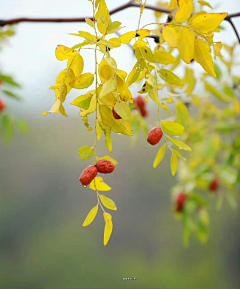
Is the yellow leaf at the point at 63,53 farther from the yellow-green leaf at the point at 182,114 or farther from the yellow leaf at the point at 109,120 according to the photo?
the yellow-green leaf at the point at 182,114

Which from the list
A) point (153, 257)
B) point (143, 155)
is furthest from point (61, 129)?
point (153, 257)

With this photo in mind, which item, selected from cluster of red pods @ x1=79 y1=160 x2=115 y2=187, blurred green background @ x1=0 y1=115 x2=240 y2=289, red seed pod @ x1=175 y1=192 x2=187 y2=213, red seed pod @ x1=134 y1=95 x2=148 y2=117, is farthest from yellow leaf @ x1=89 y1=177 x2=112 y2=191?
blurred green background @ x1=0 y1=115 x2=240 y2=289

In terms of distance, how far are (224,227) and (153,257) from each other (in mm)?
613

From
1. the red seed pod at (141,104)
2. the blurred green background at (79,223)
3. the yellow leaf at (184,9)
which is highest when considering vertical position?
the red seed pod at (141,104)

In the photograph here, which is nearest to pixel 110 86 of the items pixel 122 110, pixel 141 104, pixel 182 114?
pixel 122 110

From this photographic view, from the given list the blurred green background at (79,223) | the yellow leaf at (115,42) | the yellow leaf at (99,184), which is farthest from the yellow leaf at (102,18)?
the blurred green background at (79,223)

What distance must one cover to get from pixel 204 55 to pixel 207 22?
23 millimetres

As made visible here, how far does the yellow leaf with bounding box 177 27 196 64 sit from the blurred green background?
1753mm

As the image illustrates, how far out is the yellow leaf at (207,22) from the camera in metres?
0.21

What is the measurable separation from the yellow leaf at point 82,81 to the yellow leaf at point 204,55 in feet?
0.27

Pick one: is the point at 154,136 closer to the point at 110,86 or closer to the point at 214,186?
the point at 110,86

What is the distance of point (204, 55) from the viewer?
218 mm

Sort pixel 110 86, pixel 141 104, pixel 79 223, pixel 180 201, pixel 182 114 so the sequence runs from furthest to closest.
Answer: pixel 79 223
pixel 180 201
pixel 141 104
pixel 182 114
pixel 110 86

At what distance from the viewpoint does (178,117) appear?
1.28ft
